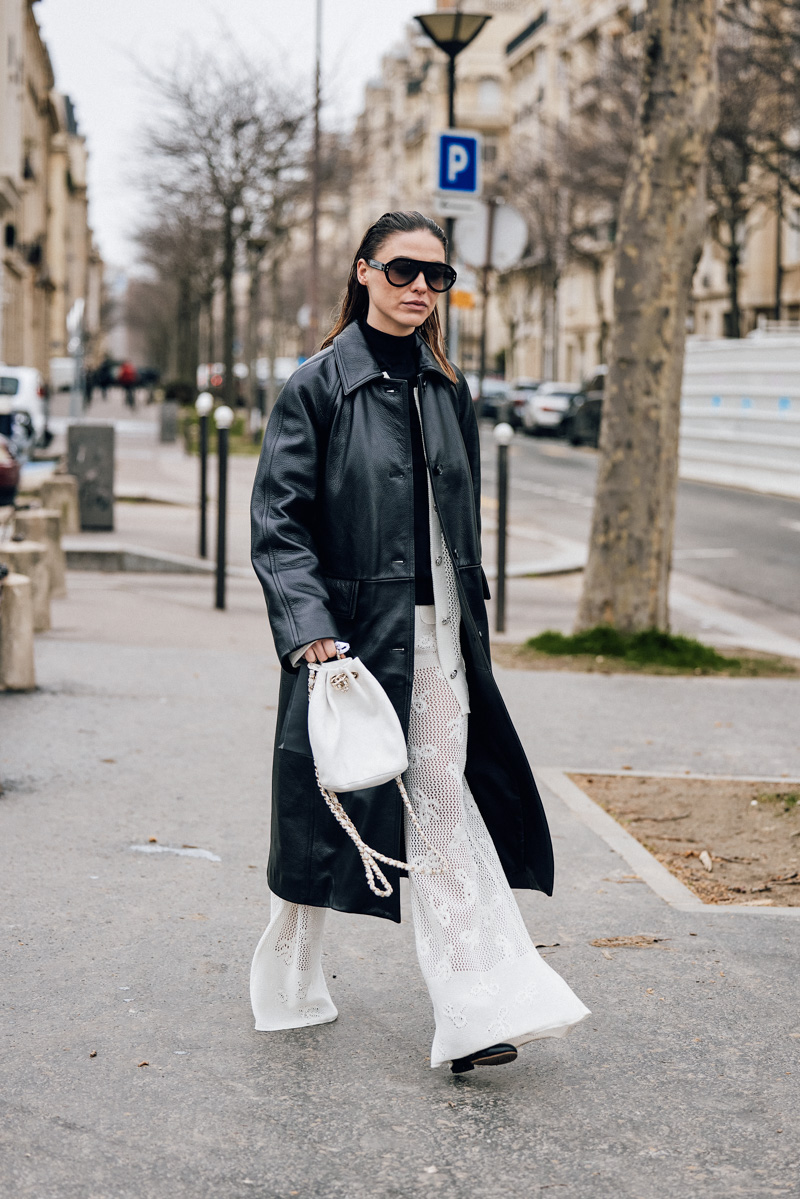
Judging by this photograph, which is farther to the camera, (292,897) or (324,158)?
(324,158)

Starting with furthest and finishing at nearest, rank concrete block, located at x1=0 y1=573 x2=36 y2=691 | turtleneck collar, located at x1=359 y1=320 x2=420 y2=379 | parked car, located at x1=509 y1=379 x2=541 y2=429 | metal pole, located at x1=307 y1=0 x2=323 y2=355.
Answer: parked car, located at x1=509 y1=379 x2=541 y2=429 < metal pole, located at x1=307 y1=0 x2=323 y2=355 < concrete block, located at x1=0 y1=573 x2=36 y2=691 < turtleneck collar, located at x1=359 y1=320 x2=420 y2=379

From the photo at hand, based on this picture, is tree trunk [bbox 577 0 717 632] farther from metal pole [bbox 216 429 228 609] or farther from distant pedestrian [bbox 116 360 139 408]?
distant pedestrian [bbox 116 360 139 408]

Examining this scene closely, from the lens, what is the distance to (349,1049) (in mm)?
3559

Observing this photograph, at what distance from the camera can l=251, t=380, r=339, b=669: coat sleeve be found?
3.30 meters

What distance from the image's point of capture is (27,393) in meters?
27.2

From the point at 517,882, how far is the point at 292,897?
0.52 meters

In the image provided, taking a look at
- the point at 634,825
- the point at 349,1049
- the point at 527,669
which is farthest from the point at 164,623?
the point at 349,1049

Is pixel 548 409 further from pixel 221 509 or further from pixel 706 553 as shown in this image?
pixel 221 509

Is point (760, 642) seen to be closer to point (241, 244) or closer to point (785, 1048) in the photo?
point (785, 1048)

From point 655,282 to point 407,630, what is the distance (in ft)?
20.7

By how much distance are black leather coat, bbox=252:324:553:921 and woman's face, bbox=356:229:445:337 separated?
9 cm

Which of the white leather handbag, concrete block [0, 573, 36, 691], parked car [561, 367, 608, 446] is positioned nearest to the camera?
the white leather handbag

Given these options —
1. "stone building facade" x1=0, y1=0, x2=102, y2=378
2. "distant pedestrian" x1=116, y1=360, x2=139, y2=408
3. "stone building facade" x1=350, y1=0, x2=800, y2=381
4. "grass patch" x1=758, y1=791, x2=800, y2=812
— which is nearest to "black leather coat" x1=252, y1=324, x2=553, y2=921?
"grass patch" x1=758, y1=791, x2=800, y2=812

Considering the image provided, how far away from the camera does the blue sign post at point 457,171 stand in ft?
38.0
